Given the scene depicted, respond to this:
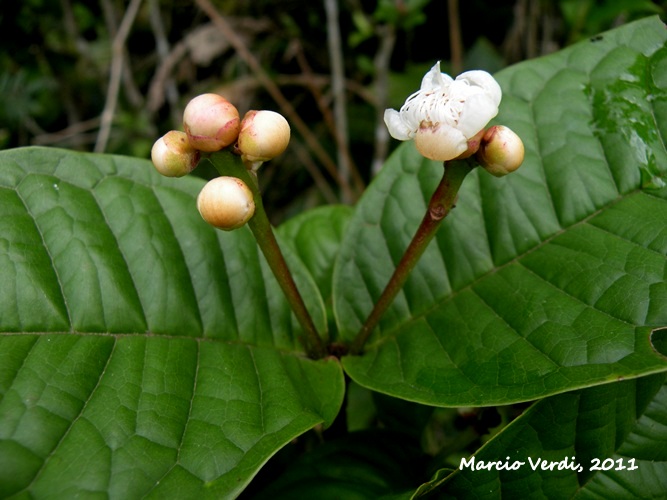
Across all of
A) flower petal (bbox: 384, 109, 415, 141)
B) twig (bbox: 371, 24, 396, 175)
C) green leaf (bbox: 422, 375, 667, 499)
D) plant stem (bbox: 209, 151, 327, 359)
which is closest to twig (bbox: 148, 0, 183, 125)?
twig (bbox: 371, 24, 396, 175)

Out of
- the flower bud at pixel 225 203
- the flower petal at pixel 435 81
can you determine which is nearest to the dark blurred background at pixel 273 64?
the flower petal at pixel 435 81

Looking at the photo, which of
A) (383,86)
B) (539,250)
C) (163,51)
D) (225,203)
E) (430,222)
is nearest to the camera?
(225,203)

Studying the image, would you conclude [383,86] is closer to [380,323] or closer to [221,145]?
[380,323]

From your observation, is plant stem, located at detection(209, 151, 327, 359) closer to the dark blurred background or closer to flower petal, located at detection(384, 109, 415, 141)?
flower petal, located at detection(384, 109, 415, 141)

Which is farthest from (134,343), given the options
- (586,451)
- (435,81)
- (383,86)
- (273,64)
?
(273,64)

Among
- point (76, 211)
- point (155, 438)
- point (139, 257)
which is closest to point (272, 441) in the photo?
point (155, 438)

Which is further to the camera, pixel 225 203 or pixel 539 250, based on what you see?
pixel 539 250

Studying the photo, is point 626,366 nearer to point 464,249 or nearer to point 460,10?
point 464,249
